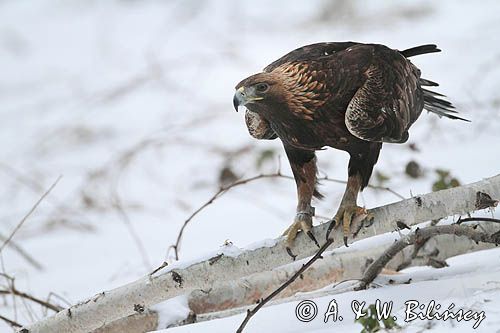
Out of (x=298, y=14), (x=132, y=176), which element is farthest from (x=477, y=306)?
(x=298, y=14)

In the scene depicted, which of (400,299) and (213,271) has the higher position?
(213,271)

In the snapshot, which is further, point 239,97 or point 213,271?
point 239,97

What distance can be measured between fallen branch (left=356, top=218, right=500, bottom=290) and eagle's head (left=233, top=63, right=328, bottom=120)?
0.58 m

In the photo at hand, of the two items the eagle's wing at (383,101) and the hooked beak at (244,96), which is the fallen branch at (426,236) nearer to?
the eagle's wing at (383,101)

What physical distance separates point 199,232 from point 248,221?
35 centimetres

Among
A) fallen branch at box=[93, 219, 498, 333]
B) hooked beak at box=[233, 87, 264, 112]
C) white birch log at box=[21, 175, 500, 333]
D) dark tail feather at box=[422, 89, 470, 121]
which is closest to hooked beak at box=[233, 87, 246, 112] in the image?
hooked beak at box=[233, 87, 264, 112]

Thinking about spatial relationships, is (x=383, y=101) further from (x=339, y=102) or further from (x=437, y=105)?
(x=437, y=105)

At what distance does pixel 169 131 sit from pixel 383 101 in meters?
5.20

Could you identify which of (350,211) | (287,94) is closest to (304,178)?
(350,211)

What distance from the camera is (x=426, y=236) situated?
104 inches

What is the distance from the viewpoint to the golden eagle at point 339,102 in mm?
2631

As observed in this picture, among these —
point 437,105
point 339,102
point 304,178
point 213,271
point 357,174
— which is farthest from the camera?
point 437,105

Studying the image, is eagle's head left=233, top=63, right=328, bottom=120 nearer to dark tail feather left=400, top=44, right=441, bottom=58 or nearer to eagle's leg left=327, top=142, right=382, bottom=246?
eagle's leg left=327, top=142, right=382, bottom=246

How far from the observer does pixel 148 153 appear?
294 inches
